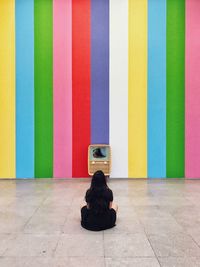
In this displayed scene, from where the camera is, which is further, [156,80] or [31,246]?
[156,80]

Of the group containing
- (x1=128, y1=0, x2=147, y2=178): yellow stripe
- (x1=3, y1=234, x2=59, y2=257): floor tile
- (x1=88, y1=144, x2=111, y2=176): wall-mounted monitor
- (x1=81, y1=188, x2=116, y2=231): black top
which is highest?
(x1=128, y1=0, x2=147, y2=178): yellow stripe

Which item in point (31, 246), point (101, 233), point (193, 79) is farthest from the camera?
point (193, 79)

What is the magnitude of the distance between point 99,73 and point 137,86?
1131 mm

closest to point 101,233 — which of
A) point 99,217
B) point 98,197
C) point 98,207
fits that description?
point 99,217

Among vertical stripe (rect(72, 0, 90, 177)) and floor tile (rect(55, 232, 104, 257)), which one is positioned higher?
vertical stripe (rect(72, 0, 90, 177))

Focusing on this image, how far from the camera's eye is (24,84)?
8.84 metres

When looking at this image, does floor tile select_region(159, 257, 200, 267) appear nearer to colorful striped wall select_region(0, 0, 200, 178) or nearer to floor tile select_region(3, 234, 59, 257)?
floor tile select_region(3, 234, 59, 257)

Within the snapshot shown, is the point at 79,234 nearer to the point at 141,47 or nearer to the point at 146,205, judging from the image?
the point at 146,205

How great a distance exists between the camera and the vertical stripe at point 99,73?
29.0 ft

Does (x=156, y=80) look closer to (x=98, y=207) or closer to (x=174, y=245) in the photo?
(x=98, y=207)

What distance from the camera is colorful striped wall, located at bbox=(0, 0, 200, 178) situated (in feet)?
28.9

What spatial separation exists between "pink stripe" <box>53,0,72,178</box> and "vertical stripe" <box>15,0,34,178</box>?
26.5 inches

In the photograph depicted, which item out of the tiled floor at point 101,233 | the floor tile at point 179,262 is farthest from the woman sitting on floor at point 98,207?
the floor tile at point 179,262

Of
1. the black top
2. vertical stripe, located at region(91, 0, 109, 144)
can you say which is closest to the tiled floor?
the black top
